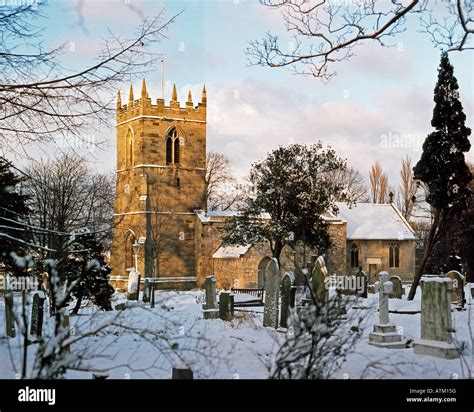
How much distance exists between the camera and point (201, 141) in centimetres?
4153

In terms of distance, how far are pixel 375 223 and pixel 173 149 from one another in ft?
52.9

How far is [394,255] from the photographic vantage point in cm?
4169

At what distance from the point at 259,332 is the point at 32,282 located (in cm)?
1018

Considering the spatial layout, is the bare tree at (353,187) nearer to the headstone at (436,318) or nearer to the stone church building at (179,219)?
the stone church building at (179,219)

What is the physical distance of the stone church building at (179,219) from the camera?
3806cm

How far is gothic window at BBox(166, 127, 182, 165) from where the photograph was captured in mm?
40969

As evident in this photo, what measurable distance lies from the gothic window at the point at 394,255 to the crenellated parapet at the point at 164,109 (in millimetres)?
16977

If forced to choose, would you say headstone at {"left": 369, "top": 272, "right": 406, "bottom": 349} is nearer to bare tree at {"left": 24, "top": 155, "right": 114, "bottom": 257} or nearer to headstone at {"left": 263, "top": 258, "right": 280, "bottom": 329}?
headstone at {"left": 263, "top": 258, "right": 280, "bottom": 329}

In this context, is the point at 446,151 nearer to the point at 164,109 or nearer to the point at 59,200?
the point at 59,200

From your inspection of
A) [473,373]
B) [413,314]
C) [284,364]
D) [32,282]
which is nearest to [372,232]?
[413,314]

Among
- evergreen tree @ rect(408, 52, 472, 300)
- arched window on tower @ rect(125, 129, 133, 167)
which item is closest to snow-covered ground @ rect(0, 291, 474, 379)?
evergreen tree @ rect(408, 52, 472, 300)

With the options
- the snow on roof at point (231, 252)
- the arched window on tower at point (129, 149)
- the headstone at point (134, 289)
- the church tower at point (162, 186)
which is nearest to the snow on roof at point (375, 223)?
the snow on roof at point (231, 252)

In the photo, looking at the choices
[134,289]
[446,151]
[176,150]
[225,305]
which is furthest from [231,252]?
[225,305]

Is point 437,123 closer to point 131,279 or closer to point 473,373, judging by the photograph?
point 131,279
